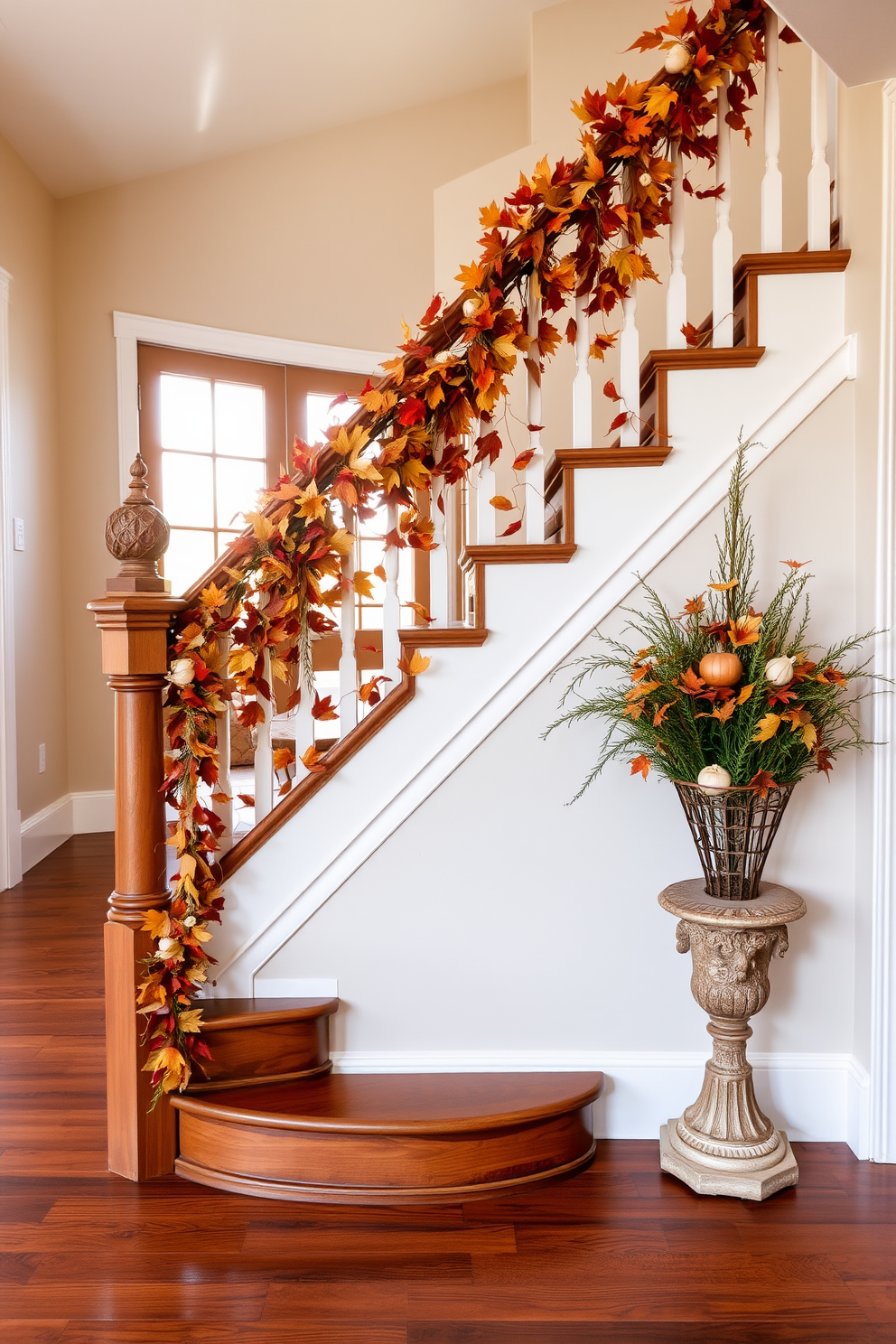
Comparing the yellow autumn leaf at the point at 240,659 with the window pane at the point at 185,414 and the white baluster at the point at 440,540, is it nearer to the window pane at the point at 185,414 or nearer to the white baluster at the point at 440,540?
the white baluster at the point at 440,540

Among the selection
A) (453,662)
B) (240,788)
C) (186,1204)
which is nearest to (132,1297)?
(186,1204)

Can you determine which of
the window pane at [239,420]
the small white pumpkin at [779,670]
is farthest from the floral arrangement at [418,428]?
the window pane at [239,420]

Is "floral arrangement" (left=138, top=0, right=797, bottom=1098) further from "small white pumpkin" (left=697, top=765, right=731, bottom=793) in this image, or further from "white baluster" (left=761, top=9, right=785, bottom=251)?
"small white pumpkin" (left=697, top=765, right=731, bottom=793)

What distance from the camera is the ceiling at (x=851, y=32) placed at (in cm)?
149

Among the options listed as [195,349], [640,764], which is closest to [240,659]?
[640,764]

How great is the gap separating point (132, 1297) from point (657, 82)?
8.26ft

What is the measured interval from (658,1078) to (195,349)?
3.84 metres

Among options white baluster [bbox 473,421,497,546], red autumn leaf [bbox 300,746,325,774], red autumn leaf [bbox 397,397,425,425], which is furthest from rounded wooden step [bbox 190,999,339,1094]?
red autumn leaf [bbox 397,397,425,425]

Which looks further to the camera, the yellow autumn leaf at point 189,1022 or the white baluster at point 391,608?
the white baluster at point 391,608

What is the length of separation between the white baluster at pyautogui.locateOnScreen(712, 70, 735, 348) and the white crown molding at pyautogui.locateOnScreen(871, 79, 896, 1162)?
31 cm

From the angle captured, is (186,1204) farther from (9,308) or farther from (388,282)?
(388,282)

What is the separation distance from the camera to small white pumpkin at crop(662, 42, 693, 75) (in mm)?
2037

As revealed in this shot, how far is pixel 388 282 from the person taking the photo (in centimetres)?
504

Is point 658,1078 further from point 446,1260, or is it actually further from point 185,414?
point 185,414
